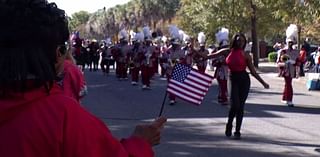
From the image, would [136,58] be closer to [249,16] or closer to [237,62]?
[237,62]

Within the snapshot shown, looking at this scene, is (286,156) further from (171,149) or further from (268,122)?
(268,122)

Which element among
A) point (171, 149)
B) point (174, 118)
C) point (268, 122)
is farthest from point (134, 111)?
point (171, 149)

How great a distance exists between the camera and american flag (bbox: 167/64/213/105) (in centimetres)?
521

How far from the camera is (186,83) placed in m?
5.19

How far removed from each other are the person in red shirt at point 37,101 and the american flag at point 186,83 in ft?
9.31

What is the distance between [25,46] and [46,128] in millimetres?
293

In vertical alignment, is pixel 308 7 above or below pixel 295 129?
above

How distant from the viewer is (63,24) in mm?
2314

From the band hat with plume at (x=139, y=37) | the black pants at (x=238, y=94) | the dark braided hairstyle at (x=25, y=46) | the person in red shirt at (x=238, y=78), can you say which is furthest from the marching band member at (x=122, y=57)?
the dark braided hairstyle at (x=25, y=46)

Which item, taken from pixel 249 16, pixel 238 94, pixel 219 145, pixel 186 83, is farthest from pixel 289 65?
pixel 249 16

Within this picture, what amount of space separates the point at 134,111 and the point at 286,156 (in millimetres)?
6442

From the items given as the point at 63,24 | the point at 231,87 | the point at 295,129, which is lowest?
the point at 295,129

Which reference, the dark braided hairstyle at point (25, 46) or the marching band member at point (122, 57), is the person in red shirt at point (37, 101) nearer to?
the dark braided hairstyle at point (25, 46)

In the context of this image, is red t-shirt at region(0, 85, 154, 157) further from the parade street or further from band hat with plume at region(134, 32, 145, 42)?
band hat with plume at region(134, 32, 145, 42)
